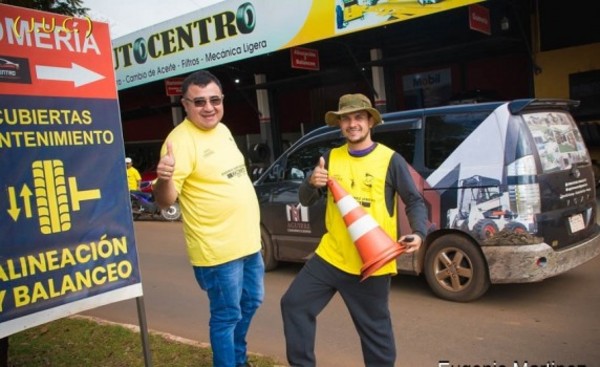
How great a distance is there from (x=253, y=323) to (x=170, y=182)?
8.34 ft

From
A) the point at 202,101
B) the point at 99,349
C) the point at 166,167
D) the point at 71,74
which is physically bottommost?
the point at 99,349

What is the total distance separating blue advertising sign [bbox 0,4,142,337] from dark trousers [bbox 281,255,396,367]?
3.16ft

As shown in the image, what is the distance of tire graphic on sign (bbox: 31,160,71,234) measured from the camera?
2764 mm

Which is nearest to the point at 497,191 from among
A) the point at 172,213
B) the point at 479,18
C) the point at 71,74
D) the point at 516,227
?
the point at 516,227

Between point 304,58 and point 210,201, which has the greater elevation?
point 304,58

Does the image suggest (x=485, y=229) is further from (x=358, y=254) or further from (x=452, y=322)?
(x=358, y=254)

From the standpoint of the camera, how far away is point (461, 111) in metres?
5.11

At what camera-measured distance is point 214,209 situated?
3.11 m

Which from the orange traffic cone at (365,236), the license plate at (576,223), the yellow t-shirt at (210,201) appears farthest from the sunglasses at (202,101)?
the license plate at (576,223)

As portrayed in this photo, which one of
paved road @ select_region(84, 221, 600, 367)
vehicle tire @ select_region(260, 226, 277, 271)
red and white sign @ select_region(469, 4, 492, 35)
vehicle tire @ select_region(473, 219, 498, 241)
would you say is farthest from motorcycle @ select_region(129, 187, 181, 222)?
vehicle tire @ select_region(473, 219, 498, 241)

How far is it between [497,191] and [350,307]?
7.39 ft

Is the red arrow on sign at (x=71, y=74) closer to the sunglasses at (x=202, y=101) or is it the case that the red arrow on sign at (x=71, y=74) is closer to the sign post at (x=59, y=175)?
the sign post at (x=59, y=175)

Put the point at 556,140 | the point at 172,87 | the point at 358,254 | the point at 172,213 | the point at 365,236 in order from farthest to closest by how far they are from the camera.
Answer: the point at 172,87 < the point at 172,213 < the point at 556,140 < the point at 358,254 < the point at 365,236

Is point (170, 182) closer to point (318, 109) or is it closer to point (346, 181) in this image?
point (346, 181)
